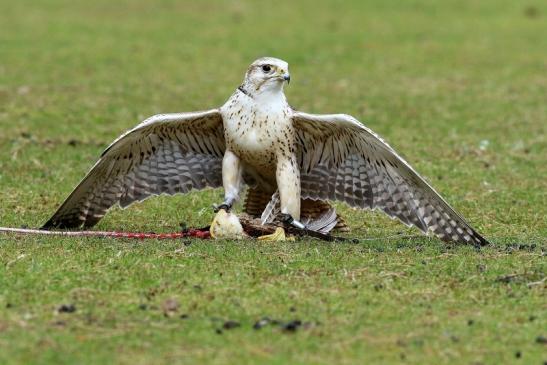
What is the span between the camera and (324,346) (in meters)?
6.53

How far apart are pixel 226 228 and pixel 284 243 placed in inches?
19.3

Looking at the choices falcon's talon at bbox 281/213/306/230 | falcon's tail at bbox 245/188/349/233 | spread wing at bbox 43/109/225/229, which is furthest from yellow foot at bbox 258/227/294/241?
spread wing at bbox 43/109/225/229

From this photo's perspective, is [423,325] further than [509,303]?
No

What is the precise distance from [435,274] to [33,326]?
2706 millimetres

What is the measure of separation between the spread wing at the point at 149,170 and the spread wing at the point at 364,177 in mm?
744

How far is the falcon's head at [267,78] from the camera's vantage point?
9320mm

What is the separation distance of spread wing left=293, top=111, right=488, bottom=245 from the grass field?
249 mm

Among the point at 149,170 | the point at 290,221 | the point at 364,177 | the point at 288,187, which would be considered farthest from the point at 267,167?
the point at 149,170

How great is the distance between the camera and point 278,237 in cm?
922

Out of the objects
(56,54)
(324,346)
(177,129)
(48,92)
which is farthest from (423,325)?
(56,54)

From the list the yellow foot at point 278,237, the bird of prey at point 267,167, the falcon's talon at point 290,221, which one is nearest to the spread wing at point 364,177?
the bird of prey at point 267,167

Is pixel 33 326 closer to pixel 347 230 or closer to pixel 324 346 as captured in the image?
pixel 324 346

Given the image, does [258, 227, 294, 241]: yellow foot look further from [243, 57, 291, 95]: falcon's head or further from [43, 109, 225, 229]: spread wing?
[243, 57, 291, 95]: falcon's head

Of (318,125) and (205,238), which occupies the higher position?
(318,125)
